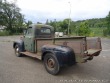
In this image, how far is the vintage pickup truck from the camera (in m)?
5.16

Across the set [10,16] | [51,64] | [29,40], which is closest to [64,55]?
[51,64]

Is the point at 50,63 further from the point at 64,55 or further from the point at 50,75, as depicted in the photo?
the point at 64,55

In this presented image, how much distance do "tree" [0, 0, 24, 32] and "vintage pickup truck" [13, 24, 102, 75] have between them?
1514 inches

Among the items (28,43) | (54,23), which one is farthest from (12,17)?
(28,43)

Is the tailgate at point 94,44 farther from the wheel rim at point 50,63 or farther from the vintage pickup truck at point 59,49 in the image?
the wheel rim at point 50,63

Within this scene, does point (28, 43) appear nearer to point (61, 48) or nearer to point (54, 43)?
point (54, 43)

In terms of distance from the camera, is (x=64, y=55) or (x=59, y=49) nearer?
(x=64, y=55)

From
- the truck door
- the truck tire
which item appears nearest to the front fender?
the truck tire

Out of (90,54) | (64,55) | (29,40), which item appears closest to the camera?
(64,55)

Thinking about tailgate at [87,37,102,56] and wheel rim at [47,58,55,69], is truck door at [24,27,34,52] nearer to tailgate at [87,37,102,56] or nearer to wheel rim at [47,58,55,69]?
wheel rim at [47,58,55,69]

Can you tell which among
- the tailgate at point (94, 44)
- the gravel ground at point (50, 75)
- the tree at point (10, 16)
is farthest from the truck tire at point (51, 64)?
the tree at point (10, 16)

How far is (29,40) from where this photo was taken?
7586mm

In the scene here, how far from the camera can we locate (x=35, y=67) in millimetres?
6684

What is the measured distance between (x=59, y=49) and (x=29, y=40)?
2.63 meters
